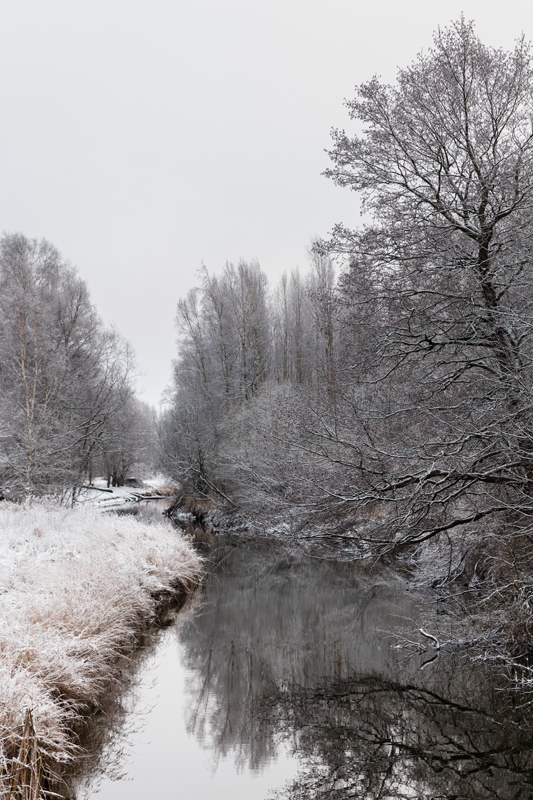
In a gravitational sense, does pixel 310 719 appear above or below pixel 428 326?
below

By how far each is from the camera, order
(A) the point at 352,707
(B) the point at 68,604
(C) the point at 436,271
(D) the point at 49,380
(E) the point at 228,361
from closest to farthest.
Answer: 1. (A) the point at 352,707
2. (B) the point at 68,604
3. (C) the point at 436,271
4. (D) the point at 49,380
5. (E) the point at 228,361

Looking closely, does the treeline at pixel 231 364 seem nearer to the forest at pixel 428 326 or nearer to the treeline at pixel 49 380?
the treeline at pixel 49 380

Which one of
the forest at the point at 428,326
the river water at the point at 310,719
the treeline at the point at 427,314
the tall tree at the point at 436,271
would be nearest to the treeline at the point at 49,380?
the river water at the point at 310,719

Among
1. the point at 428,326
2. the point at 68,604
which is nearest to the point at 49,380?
the point at 68,604

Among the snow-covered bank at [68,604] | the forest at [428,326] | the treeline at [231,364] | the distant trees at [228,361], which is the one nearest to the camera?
the snow-covered bank at [68,604]

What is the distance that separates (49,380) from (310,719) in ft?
42.3

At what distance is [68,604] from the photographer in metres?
7.21

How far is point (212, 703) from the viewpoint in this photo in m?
6.89

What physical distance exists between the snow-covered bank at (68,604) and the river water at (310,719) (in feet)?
1.75

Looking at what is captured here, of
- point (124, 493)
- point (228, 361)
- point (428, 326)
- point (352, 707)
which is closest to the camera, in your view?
point (352, 707)

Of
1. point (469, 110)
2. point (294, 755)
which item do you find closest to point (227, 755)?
point (294, 755)

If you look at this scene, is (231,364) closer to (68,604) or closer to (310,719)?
(68,604)

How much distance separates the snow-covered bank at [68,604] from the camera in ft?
15.9

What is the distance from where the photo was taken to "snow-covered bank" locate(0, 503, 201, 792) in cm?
485
